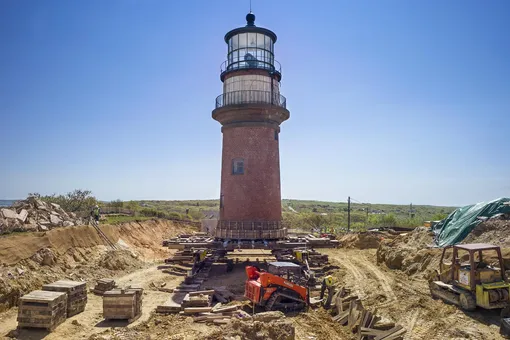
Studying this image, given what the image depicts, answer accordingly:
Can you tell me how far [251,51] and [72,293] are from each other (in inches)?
611

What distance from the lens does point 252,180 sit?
20.8 m

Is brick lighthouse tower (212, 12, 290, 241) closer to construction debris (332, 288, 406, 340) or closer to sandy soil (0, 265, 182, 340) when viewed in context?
sandy soil (0, 265, 182, 340)

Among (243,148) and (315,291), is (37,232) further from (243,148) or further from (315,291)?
(315,291)

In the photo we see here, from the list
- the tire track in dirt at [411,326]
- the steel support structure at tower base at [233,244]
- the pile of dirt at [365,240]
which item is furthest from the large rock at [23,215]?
the pile of dirt at [365,240]

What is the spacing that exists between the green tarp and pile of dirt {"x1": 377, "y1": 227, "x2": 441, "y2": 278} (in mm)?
906

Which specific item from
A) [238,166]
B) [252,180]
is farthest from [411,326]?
[238,166]

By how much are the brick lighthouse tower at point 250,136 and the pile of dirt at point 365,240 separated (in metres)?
14.2

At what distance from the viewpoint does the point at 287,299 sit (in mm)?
13938

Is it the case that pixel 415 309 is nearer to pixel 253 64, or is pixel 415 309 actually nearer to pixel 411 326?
pixel 411 326

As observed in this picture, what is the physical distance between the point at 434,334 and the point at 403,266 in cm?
1029

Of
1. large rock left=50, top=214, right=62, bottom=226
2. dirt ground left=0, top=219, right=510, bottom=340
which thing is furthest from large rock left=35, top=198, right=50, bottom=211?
dirt ground left=0, top=219, right=510, bottom=340

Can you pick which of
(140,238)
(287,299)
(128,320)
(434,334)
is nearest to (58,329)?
(128,320)

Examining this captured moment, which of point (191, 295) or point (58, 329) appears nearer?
point (58, 329)

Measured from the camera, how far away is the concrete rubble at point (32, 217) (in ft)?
63.6
